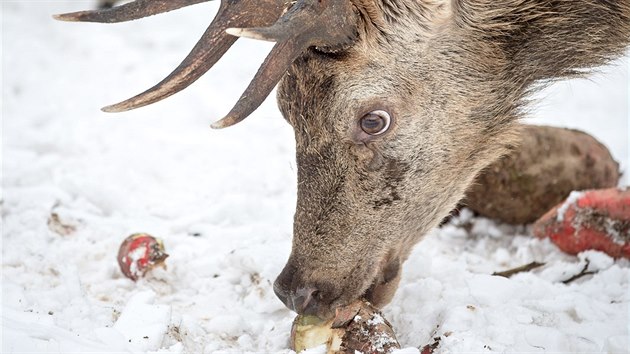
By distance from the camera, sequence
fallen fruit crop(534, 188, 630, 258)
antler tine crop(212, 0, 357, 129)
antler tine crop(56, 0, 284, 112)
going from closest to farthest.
Result: antler tine crop(212, 0, 357, 129) → antler tine crop(56, 0, 284, 112) → fallen fruit crop(534, 188, 630, 258)

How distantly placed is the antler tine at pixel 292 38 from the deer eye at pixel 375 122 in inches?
14.5

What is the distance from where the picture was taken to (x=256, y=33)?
2916 mm

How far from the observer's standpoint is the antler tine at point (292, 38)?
3086 millimetres

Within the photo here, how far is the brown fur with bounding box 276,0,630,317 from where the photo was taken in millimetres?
3395

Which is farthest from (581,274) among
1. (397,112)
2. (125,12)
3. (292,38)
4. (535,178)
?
(125,12)

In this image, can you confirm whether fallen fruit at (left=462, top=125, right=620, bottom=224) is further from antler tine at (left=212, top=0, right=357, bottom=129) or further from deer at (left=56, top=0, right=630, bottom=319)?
antler tine at (left=212, top=0, right=357, bottom=129)

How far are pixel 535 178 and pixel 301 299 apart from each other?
2255 millimetres

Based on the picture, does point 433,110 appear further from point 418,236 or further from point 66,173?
point 66,173

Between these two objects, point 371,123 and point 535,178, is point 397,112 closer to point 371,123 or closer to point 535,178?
point 371,123

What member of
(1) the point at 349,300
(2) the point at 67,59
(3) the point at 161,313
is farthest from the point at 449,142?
(2) the point at 67,59

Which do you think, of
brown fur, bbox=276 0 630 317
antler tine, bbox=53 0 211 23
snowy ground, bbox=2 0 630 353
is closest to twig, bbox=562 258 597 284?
snowy ground, bbox=2 0 630 353

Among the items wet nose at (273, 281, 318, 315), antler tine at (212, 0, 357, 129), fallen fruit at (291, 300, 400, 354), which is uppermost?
antler tine at (212, 0, 357, 129)

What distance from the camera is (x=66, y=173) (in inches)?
216

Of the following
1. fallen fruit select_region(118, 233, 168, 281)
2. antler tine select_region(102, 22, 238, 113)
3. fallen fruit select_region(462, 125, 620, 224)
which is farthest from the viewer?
fallen fruit select_region(462, 125, 620, 224)
